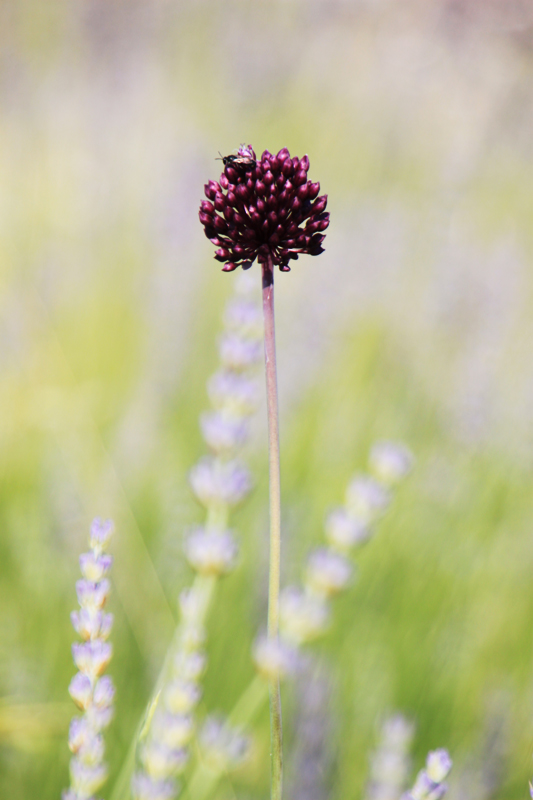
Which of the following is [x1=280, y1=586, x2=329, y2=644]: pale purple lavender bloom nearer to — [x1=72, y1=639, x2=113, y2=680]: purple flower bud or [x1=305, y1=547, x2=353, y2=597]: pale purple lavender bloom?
[x1=305, y1=547, x2=353, y2=597]: pale purple lavender bloom

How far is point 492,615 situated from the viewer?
4.53ft

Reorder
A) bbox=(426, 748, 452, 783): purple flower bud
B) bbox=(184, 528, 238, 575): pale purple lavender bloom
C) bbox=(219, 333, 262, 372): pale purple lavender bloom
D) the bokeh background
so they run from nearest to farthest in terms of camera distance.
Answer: bbox=(426, 748, 452, 783): purple flower bud < bbox=(184, 528, 238, 575): pale purple lavender bloom < bbox=(219, 333, 262, 372): pale purple lavender bloom < the bokeh background

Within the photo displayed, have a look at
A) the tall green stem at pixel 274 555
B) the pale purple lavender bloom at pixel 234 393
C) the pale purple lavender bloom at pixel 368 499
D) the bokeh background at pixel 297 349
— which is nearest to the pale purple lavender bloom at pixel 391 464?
the pale purple lavender bloom at pixel 368 499

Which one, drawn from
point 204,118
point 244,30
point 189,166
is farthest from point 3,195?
point 244,30

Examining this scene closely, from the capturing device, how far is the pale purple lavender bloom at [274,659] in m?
0.48

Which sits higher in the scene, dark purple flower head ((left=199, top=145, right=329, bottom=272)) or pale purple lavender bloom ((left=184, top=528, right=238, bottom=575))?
dark purple flower head ((left=199, top=145, right=329, bottom=272))

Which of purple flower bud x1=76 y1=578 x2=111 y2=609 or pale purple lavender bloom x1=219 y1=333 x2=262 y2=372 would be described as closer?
purple flower bud x1=76 y1=578 x2=111 y2=609

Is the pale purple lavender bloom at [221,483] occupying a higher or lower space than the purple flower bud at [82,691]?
higher

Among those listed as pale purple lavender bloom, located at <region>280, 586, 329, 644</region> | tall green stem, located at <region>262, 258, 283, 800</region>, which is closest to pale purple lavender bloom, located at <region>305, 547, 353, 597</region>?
pale purple lavender bloom, located at <region>280, 586, 329, 644</region>

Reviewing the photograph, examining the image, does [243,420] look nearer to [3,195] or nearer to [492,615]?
[492,615]

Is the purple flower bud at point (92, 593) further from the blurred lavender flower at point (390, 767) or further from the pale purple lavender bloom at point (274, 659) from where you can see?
the blurred lavender flower at point (390, 767)

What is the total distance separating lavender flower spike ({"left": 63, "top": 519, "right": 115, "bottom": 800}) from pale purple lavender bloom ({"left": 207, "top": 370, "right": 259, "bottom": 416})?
22 centimetres

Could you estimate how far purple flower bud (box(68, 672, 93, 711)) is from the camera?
476mm

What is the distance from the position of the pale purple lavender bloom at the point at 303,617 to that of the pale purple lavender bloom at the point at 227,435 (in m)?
0.16
